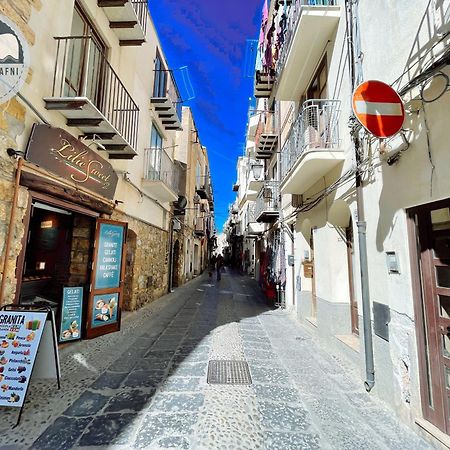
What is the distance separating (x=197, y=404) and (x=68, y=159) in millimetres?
4257

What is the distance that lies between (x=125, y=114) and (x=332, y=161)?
5.22 meters

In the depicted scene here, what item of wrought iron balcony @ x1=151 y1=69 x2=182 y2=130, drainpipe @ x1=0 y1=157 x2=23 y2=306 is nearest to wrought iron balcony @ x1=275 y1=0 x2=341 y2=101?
wrought iron balcony @ x1=151 y1=69 x2=182 y2=130

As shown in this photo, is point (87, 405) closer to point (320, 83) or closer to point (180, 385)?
point (180, 385)

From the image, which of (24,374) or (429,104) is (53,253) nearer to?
(24,374)

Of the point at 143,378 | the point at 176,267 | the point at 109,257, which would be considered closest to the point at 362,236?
the point at 143,378

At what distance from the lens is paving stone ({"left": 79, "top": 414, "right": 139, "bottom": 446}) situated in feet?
8.21

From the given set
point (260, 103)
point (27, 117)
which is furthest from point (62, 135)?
point (260, 103)

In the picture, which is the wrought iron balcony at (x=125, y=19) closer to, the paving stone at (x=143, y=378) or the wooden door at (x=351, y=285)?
the wooden door at (x=351, y=285)

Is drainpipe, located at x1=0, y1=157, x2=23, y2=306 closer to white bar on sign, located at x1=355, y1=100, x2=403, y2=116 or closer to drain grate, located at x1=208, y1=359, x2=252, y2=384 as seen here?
drain grate, located at x1=208, y1=359, x2=252, y2=384

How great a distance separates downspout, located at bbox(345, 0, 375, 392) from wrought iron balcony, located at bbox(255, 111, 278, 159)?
680 cm

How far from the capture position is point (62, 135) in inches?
171

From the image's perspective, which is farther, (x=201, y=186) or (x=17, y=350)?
(x=201, y=186)

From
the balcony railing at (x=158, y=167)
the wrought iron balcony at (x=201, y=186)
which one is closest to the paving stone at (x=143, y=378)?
the balcony railing at (x=158, y=167)

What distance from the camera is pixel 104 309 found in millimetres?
5836
